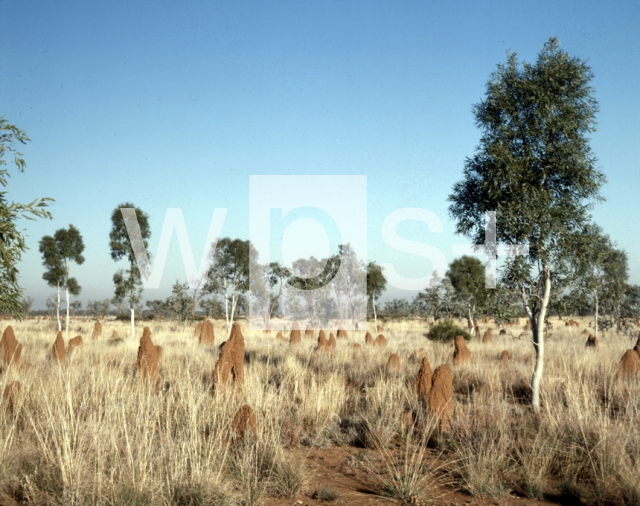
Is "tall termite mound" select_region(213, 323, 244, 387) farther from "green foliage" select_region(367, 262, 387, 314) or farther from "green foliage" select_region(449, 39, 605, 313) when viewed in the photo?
"green foliage" select_region(367, 262, 387, 314)

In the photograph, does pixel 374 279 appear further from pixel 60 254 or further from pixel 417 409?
pixel 417 409

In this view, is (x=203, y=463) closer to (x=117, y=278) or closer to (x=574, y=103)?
(x=574, y=103)

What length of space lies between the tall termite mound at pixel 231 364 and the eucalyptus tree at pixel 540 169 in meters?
5.20

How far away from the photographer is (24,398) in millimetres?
7914

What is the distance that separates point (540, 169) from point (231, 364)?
22.1 ft

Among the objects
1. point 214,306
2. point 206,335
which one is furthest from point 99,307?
point 206,335

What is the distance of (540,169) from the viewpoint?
907 centimetres

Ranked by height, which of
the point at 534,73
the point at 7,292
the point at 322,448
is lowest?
the point at 322,448

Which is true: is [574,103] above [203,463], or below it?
above

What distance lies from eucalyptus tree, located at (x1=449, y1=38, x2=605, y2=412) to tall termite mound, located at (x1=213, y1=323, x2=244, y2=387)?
520 centimetres

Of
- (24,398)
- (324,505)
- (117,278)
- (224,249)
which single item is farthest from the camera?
(224,249)

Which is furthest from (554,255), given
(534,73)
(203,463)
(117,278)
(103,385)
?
(117,278)

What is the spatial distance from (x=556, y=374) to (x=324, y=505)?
871 cm

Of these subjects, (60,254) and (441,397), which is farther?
(60,254)
